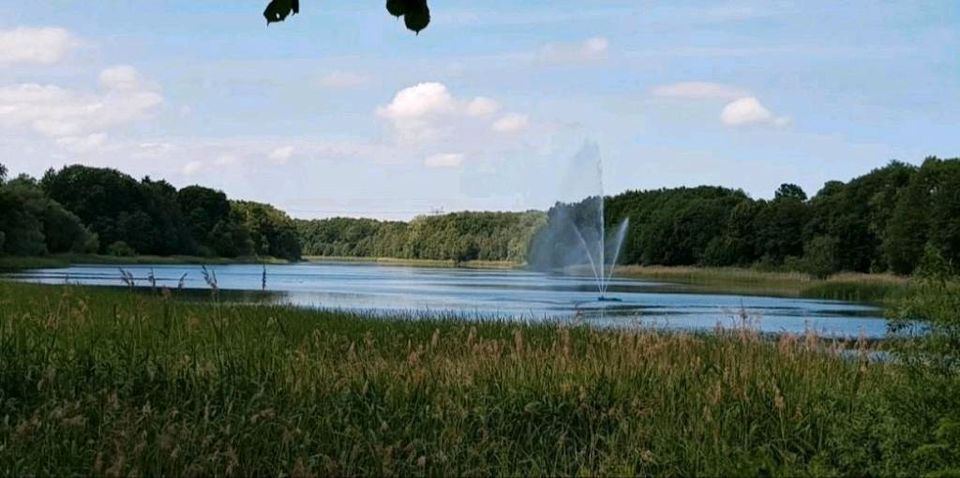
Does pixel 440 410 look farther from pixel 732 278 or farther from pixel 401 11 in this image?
pixel 732 278

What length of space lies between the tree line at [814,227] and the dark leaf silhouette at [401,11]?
48.5 meters

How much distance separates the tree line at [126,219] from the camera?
3317 inches

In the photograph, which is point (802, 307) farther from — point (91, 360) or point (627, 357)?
point (91, 360)

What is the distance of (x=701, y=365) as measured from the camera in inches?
426

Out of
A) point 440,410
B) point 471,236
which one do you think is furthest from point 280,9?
point 471,236

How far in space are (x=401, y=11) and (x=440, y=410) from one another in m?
3.98

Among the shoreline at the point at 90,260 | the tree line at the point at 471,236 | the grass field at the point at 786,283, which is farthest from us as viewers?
the tree line at the point at 471,236

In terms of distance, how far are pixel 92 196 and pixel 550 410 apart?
112630 mm

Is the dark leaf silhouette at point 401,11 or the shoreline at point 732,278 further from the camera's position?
the shoreline at point 732,278

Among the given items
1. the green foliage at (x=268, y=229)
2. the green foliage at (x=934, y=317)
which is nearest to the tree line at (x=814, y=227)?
the green foliage at (x=268, y=229)

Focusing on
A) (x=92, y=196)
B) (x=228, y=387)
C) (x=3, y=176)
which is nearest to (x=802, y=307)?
(x=228, y=387)

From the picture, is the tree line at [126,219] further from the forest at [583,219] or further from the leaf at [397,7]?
the leaf at [397,7]

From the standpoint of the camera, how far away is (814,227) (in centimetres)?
10031

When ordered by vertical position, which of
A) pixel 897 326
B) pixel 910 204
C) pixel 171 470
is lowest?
pixel 171 470
